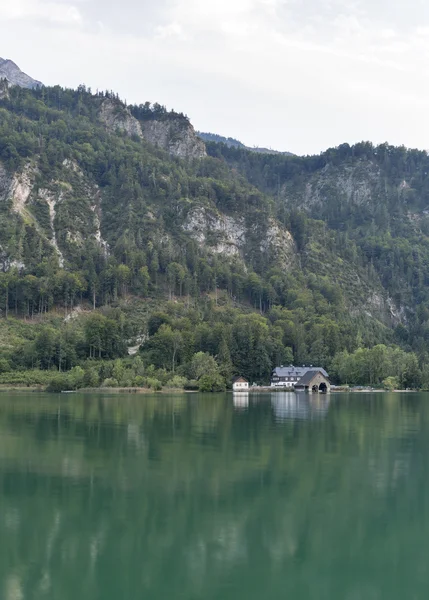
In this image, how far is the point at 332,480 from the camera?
116ft

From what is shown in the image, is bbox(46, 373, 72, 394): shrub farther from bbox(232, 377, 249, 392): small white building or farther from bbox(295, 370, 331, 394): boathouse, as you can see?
bbox(295, 370, 331, 394): boathouse

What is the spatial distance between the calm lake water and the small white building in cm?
7191

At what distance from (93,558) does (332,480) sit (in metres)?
16.0

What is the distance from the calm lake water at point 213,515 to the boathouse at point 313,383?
7583 cm

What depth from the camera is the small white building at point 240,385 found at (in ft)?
414

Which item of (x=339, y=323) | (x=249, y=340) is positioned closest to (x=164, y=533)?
(x=249, y=340)

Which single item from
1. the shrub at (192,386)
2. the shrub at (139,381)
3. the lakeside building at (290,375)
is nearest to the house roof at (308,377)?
the lakeside building at (290,375)

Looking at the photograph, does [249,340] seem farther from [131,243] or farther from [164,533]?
[164,533]

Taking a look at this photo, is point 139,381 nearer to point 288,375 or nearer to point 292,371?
point 288,375

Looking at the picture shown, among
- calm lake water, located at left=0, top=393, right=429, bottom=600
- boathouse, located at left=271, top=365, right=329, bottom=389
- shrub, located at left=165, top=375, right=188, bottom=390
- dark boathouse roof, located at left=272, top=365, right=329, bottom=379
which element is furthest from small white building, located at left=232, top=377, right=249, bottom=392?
calm lake water, located at left=0, top=393, right=429, bottom=600

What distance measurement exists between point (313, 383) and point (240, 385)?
14.7 metres

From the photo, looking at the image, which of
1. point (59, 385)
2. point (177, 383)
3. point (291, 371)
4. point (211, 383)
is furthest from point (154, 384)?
point (291, 371)

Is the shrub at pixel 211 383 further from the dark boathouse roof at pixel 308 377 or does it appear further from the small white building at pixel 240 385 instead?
the dark boathouse roof at pixel 308 377

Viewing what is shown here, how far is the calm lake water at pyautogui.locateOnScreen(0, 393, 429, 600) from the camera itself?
21.4 meters
